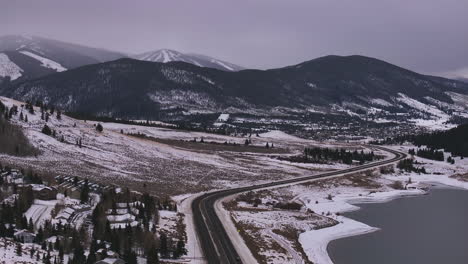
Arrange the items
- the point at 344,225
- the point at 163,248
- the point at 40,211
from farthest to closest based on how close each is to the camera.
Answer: the point at 344,225 → the point at 40,211 → the point at 163,248

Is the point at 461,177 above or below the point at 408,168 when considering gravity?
below

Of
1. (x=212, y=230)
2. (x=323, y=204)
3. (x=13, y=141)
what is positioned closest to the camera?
(x=212, y=230)

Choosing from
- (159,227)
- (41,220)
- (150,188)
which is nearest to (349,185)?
(150,188)

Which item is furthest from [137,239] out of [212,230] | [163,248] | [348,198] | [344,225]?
[348,198]

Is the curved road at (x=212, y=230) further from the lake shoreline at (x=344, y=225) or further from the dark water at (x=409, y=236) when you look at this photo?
the dark water at (x=409, y=236)

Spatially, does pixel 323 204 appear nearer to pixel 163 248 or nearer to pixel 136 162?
pixel 163 248

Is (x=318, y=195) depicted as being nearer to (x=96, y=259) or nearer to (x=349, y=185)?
(x=349, y=185)

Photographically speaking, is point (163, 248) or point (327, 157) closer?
point (163, 248)
